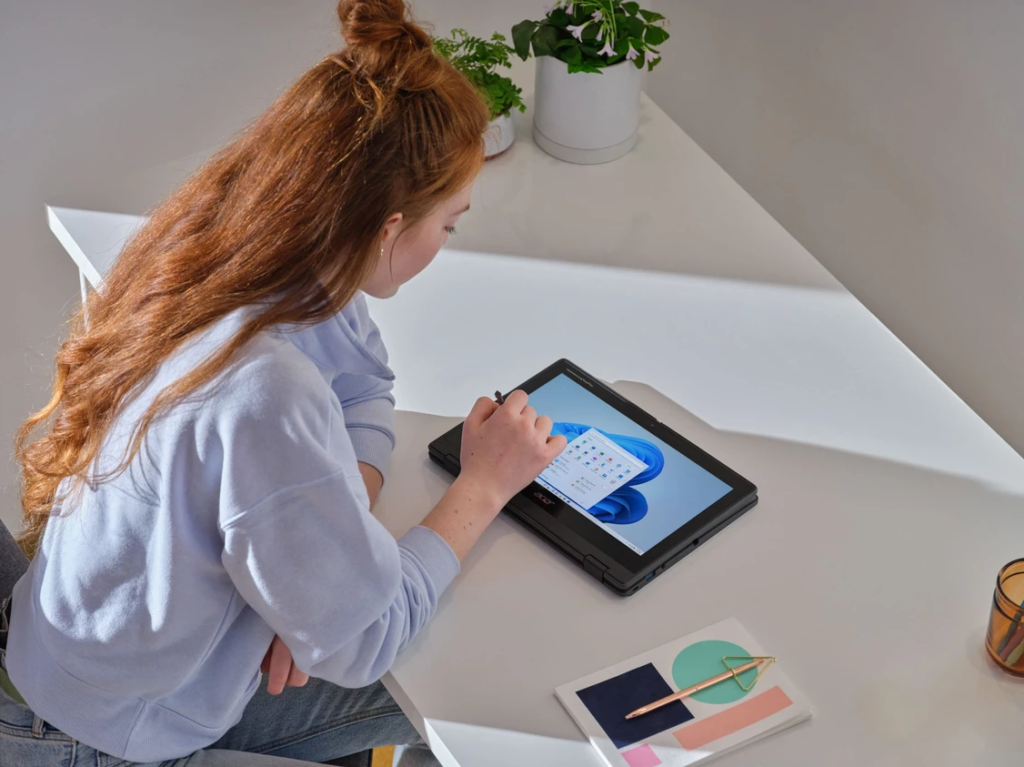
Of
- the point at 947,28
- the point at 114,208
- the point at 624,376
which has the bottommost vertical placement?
the point at 114,208

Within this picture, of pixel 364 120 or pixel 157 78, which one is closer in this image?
pixel 364 120

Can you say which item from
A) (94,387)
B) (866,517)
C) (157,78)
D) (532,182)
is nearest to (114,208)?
(157,78)

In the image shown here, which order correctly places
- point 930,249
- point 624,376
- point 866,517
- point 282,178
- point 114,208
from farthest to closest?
1. point 930,249
2. point 114,208
3. point 624,376
4. point 866,517
5. point 282,178

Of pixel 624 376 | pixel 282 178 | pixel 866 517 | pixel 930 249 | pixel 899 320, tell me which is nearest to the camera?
pixel 282 178

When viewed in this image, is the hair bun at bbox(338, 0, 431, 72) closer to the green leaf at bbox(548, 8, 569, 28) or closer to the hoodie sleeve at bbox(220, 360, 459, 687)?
the hoodie sleeve at bbox(220, 360, 459, 687)

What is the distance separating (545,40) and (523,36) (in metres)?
0.04

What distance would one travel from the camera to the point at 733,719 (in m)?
0.97

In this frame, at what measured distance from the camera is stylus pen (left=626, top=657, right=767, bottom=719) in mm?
979

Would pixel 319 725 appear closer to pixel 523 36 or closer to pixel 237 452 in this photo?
pixel 237 452

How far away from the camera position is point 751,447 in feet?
4.09

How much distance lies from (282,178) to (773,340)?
0.71m

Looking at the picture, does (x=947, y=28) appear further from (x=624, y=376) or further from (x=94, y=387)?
(x=94, y=387)

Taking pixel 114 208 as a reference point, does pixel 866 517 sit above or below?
above

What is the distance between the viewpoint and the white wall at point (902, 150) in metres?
1.62
